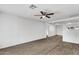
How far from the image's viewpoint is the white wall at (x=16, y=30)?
4730mm

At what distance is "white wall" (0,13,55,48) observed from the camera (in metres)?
4.73

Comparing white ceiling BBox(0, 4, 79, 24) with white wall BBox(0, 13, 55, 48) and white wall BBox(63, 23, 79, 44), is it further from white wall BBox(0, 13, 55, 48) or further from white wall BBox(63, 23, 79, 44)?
white wall BBox(63, 23, 79, 44)

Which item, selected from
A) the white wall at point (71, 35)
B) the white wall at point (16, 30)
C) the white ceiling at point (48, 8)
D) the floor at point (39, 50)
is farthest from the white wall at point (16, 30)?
the white wall at point (71, 35)

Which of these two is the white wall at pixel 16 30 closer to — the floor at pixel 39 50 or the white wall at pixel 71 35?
the floor at pixel 39 50

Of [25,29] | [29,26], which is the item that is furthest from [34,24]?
[25,29]

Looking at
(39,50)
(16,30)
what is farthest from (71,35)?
(16,30)

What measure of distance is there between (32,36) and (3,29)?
10.1ft

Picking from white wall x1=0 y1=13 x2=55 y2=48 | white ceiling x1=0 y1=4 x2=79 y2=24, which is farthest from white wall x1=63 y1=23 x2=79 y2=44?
white ceiling x1=0 y1=4 x2=79 y2=24

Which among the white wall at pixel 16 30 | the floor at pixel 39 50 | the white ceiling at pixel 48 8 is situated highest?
the white ceiling at pixel 48 8

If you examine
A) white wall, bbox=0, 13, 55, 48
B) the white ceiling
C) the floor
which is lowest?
the floor

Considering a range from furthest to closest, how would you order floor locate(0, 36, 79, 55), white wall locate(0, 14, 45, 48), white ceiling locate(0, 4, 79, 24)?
white wall locate(0, 14, 45, 48) < floor locate(0, 36, 79, 55) < white ceiling locate(0, 4, 79, 24)

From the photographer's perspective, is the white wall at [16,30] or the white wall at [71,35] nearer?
the white wall at [16,30]

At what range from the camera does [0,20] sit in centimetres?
457

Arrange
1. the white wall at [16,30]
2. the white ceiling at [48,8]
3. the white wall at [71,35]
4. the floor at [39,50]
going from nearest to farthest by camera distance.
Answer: the white ceiling at [48,8] < the floor at [39,50] < the white wall at [16,30] < the white wall at [71,35]
